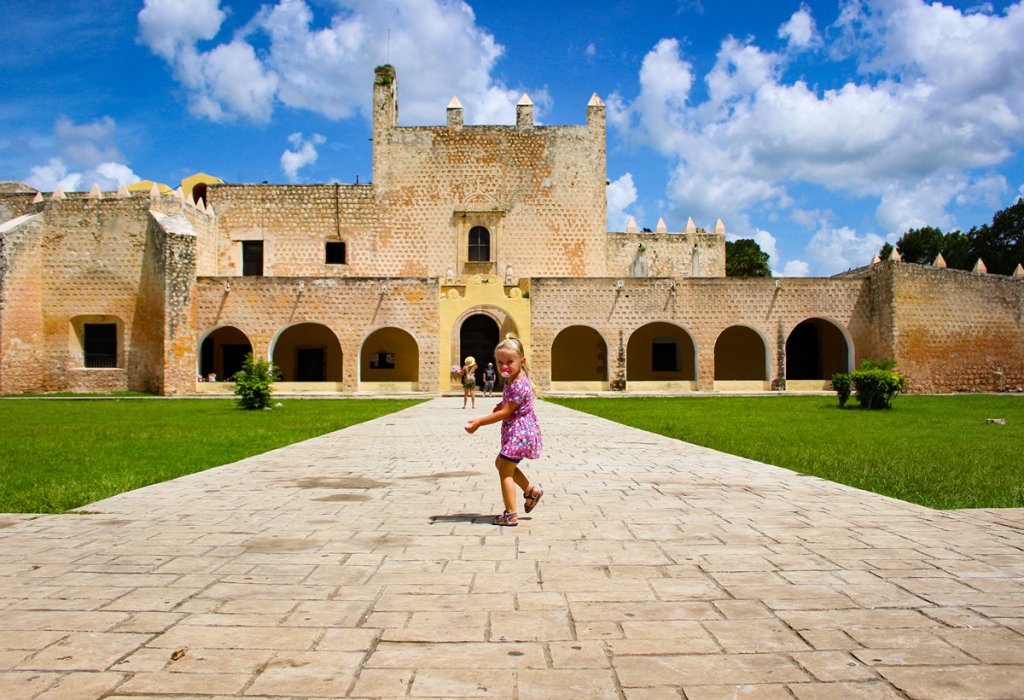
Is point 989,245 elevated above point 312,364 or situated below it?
above

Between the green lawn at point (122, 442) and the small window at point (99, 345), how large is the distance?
24.3 ft

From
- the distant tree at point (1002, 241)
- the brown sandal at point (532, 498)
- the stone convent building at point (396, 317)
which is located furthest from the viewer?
the distant tree at point (1002, 241)

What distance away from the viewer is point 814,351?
2977cm

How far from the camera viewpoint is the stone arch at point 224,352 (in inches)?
1125

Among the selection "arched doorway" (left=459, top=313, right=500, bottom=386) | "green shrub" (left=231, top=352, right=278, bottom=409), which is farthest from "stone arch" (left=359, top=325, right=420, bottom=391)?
"green shrub" (left=231, top=352, right=278, bottom=409)

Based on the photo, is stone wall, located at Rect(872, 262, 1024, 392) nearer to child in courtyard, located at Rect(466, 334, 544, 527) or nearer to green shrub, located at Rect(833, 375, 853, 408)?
green shrub, located at Rect(833, 375, 853, 408)

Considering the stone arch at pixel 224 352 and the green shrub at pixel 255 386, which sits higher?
the stone arch at pixel 224 352

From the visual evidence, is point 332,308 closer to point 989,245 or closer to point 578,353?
point 578,353

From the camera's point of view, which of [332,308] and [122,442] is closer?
[122,442]

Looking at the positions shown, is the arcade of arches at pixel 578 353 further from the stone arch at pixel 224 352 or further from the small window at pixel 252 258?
the small window at pixel 252 258

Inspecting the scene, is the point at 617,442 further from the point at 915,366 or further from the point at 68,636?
the point at 915,366

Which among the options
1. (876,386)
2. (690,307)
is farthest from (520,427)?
(690,307)

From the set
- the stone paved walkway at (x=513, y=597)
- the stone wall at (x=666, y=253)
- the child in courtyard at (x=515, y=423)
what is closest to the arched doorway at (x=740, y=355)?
the stone wall at (x=666, y=253)

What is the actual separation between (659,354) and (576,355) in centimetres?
342
